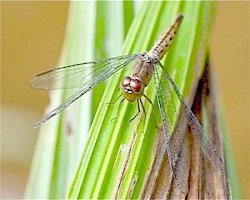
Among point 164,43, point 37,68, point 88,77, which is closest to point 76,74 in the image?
point 88,77

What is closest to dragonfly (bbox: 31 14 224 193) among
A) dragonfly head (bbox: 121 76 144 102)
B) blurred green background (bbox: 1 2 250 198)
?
dragonfly head (bbox: 121 76 144 102)

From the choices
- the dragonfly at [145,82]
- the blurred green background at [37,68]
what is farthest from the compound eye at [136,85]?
the blurred green background at [37,68]

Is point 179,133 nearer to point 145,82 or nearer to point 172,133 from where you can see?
point 172,133

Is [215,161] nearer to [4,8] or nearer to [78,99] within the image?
[78,99]

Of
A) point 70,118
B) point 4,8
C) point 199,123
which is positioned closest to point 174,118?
point 199,123

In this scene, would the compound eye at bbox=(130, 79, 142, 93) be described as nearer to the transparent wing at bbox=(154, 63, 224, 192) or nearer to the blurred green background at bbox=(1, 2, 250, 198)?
the transparent wing at bbox=(154, 63, 224, 192)
